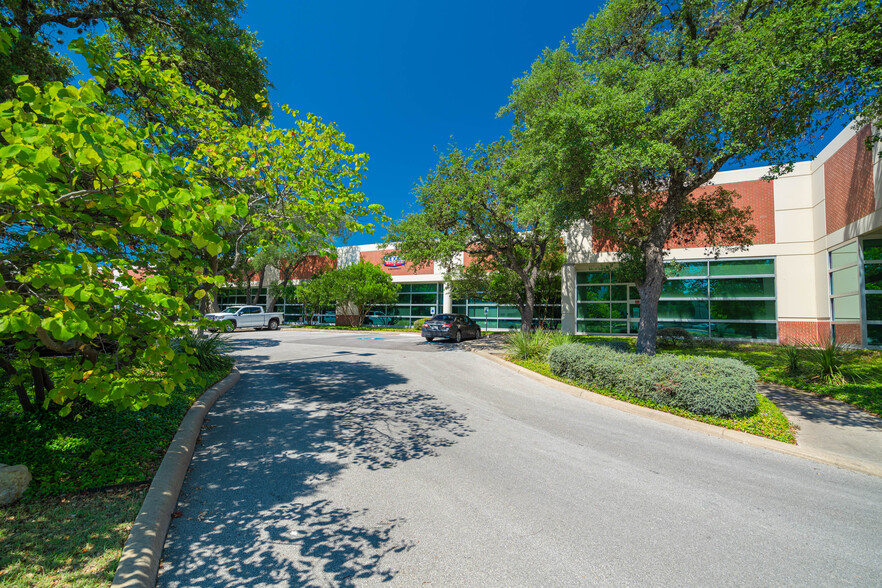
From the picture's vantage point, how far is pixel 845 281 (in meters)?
14.3

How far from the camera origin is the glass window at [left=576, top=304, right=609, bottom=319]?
21.9m

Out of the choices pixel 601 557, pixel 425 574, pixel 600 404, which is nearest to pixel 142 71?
pixel 425 574

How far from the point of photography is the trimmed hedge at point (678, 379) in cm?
661

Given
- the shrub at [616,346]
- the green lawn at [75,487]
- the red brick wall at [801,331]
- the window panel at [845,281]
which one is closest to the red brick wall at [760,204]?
the window panel at [845,281]

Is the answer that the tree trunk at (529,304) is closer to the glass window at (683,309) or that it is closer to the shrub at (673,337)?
the shrub at (673,337)

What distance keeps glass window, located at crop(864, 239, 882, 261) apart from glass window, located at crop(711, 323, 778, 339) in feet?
17.8

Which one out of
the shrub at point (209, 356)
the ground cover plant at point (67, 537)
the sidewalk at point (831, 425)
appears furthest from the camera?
the shrub at point (209, 356)

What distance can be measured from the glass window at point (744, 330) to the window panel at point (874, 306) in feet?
16.0

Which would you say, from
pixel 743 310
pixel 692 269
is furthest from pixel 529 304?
pixel 743 310

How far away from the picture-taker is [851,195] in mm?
13648

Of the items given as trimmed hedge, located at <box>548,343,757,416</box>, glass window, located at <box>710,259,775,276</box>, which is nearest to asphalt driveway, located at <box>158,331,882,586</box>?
trimmed hedge, located at <box>548,343,757,416</box>

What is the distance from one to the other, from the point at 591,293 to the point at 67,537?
22.4m

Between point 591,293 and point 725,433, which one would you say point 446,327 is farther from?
point 725,433

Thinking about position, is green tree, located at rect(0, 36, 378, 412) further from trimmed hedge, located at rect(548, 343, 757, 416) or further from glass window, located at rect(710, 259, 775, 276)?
glass window, located at rect(710, 259, 775, 276)
